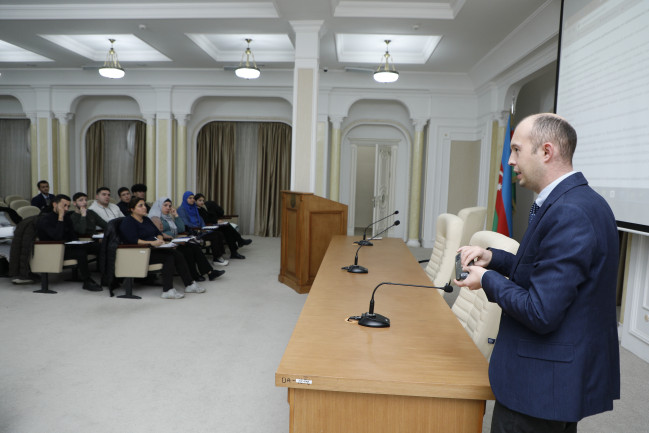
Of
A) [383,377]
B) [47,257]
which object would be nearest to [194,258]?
[47,257]

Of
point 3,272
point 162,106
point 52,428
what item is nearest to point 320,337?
point 52,428

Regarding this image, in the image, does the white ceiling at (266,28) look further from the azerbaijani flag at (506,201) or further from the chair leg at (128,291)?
the chair leg at (128,291)

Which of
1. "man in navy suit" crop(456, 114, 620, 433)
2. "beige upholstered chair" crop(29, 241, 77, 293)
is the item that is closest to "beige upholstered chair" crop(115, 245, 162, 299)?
"beige upholstered chair" crop(29, 241, 77, 293)

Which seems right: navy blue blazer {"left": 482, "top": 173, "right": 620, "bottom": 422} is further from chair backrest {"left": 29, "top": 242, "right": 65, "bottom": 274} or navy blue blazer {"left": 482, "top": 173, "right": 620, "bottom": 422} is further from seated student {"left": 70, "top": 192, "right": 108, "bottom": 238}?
seated student {"left": 70, "top": 192, "right": 108, "bottom": 238}

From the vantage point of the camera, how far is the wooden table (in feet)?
4.73

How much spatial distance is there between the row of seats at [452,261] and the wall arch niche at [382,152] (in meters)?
5.83

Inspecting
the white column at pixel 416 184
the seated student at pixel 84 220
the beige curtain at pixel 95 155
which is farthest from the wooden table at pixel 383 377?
the beige curtain at pixel 95 155

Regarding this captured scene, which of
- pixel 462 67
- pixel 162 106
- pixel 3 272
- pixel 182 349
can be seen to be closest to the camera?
pixel 182 349

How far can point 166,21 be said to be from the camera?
6.14 metres

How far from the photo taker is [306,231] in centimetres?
525

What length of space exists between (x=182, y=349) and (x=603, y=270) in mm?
3152

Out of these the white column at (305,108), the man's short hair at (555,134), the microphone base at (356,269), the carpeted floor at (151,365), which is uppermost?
the white column at (305,108)

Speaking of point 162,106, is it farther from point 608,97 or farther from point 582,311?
point 582,311

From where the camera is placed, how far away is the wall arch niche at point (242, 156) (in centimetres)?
1004
